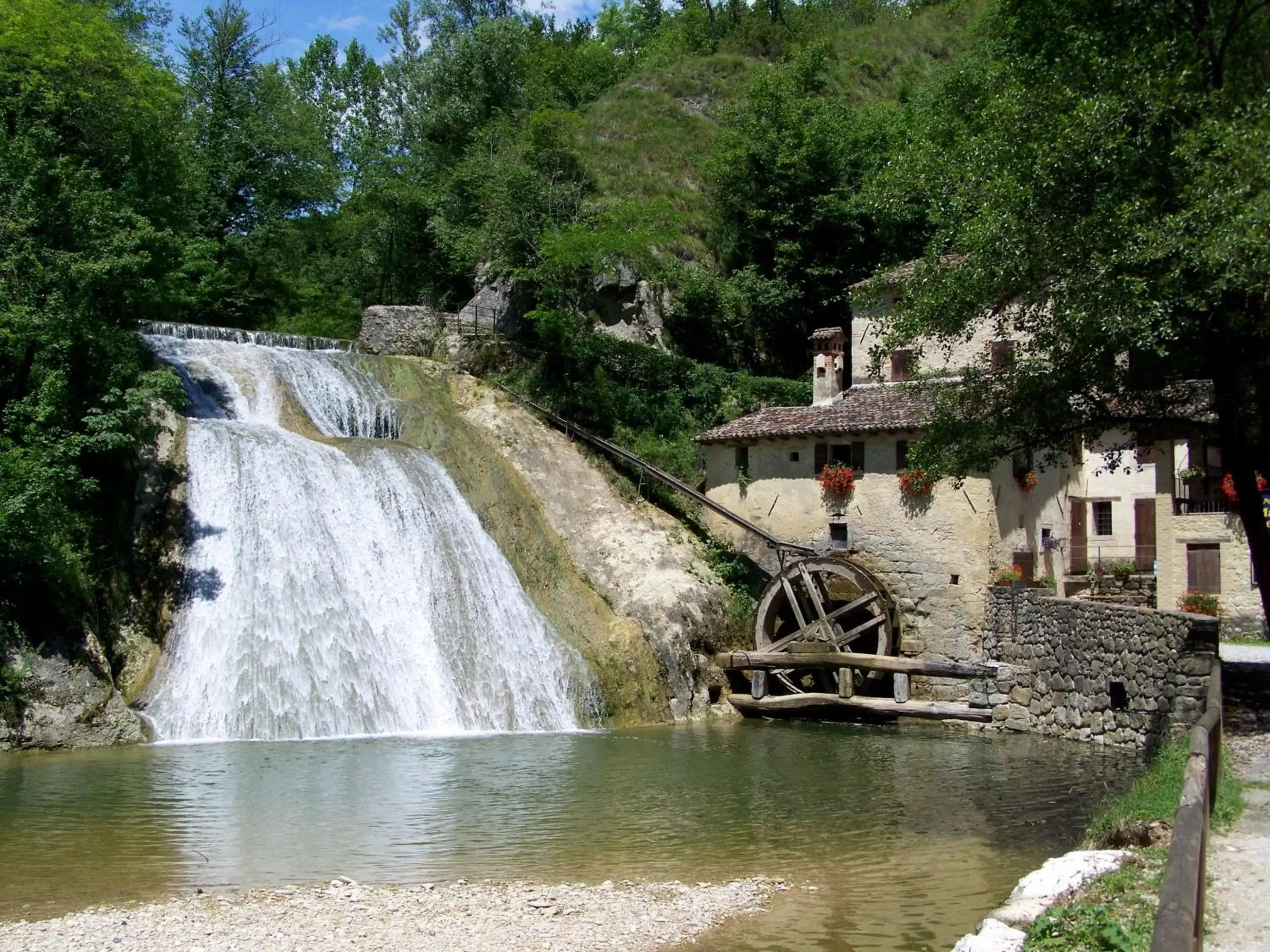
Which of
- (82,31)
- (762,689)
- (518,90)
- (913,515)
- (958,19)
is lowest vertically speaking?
(762,689)

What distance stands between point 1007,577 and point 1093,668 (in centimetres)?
395

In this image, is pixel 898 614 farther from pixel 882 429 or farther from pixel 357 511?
pixel 357 511

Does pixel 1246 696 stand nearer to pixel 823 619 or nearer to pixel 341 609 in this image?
pixel 823 619

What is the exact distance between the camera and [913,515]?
24.1 meters

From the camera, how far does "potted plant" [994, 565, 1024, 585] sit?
2284cm

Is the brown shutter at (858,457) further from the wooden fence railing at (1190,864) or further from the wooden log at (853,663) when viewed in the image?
the wooden fence railing at (1190,864)

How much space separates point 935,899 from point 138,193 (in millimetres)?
29018

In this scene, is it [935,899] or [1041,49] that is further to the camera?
[1041,49]

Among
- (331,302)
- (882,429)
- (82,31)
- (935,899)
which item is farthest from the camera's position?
(331,302)

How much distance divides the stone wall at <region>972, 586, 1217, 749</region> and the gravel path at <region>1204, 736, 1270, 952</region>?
19.4ft

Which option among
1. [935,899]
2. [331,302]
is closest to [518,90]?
[331,302]

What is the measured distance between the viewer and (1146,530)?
33.8 meters

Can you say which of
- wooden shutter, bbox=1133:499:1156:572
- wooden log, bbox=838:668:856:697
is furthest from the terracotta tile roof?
wooden shutter, bbox=1133:499:1156:572

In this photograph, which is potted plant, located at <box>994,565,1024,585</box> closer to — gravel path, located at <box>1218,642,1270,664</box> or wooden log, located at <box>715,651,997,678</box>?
wooden log, located at <box>715,651,997,678</box>
